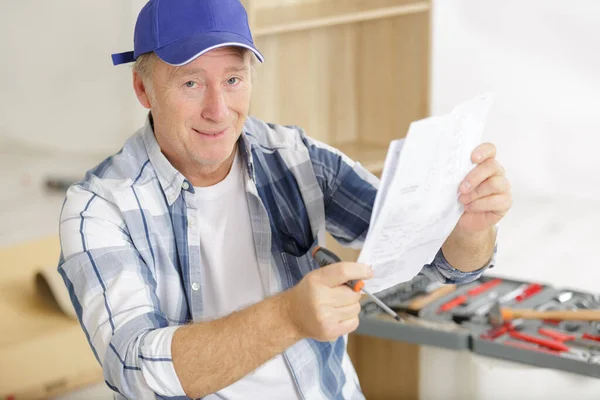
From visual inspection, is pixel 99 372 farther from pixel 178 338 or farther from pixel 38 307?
pixel 178 338

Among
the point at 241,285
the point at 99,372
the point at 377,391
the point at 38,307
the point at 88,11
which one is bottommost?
the point at 377,391

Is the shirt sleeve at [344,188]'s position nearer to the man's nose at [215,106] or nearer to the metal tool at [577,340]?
the man's nose at [215,106]

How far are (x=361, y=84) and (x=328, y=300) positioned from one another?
1702 millimetres

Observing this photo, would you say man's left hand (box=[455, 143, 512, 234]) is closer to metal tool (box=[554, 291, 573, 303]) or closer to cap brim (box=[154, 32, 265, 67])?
cap brim (box=[154, 32, 265, 67])

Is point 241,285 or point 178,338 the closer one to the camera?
point 178,338

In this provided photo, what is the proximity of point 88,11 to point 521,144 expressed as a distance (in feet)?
5.53

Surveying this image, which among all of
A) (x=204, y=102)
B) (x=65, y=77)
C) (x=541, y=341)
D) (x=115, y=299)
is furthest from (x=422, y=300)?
(x=65, y=77)

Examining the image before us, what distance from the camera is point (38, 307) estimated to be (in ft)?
7.56

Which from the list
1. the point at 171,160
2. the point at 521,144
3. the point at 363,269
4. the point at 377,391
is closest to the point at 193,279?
the point at 171,160

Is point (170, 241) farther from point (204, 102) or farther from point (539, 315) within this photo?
point (539, 315)

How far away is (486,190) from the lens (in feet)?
4.49

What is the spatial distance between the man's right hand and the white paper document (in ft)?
0.15

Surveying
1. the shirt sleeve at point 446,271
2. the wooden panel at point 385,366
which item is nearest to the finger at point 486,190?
the shirt sleeve at point 446,271

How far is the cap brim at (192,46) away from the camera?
A: 139cm
